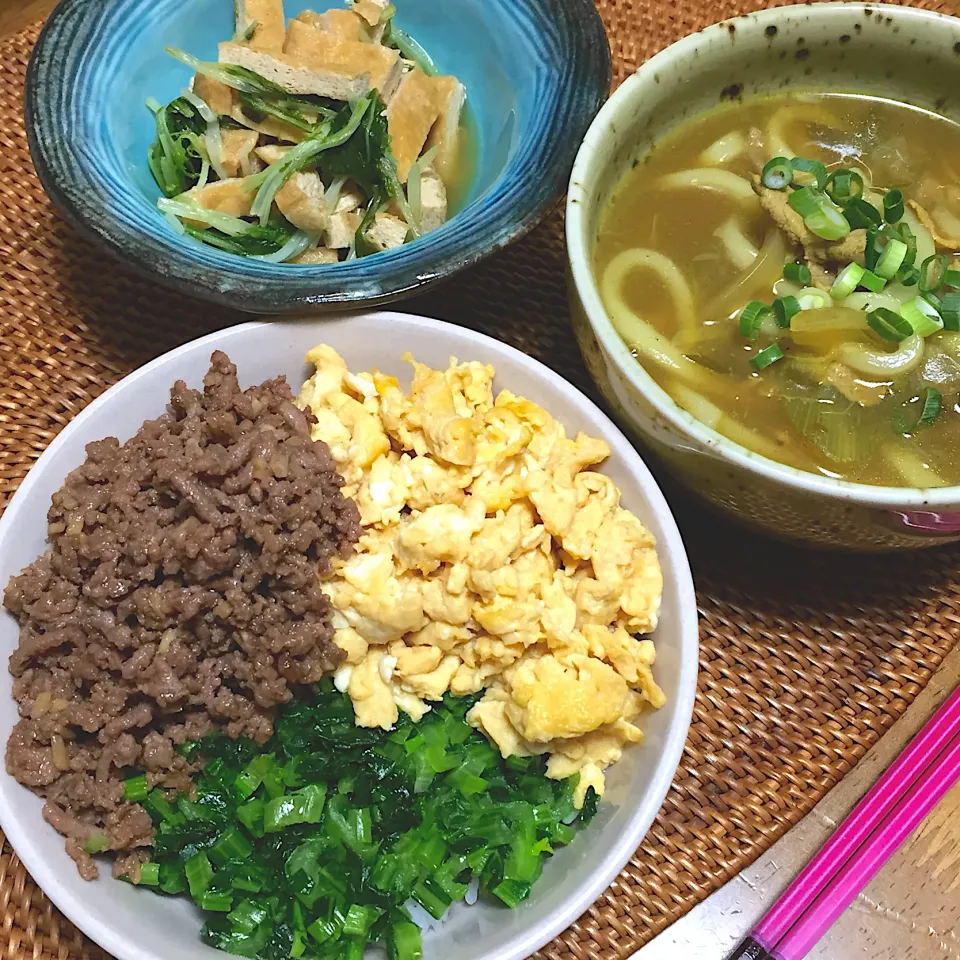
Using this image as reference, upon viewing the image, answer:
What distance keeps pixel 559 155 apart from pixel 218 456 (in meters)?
0.82

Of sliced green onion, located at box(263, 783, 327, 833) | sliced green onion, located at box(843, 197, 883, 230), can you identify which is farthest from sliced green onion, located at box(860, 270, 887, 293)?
sliced green onion, located at box(263, 783, 327, 833)

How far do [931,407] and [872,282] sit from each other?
234mm

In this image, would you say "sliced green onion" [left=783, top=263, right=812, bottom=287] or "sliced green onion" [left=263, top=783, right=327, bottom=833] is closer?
"sliced green onion" [left=263, top=783, right=327, bottom=833]

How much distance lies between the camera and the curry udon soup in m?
1.52

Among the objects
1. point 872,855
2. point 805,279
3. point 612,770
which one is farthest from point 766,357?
point 872,855

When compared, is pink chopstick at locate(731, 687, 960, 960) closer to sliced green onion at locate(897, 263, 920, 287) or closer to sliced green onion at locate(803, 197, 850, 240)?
sliced green onion at locate(897, 263, 920, 287)

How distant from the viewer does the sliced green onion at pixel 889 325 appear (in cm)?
151

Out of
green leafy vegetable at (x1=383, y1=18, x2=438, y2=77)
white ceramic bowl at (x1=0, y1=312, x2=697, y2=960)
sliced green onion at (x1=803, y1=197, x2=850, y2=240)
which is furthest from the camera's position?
green leafy vegetable at (x1=383, y1=18, x2=438, y2=77)

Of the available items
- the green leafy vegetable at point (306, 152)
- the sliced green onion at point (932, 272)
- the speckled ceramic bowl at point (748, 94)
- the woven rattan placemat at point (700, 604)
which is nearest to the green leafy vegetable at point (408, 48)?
the green leafy vegetable at point (306, 152)

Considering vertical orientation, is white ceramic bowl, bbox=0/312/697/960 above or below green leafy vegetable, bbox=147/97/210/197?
below

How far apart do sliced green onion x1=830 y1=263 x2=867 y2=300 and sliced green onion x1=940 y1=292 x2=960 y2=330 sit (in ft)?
0.47

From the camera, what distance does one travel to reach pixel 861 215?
161 cm

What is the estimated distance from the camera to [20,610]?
56.2 inches

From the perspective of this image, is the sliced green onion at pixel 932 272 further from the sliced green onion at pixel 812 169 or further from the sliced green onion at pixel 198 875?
the sliced green onion at pixel 198 875
